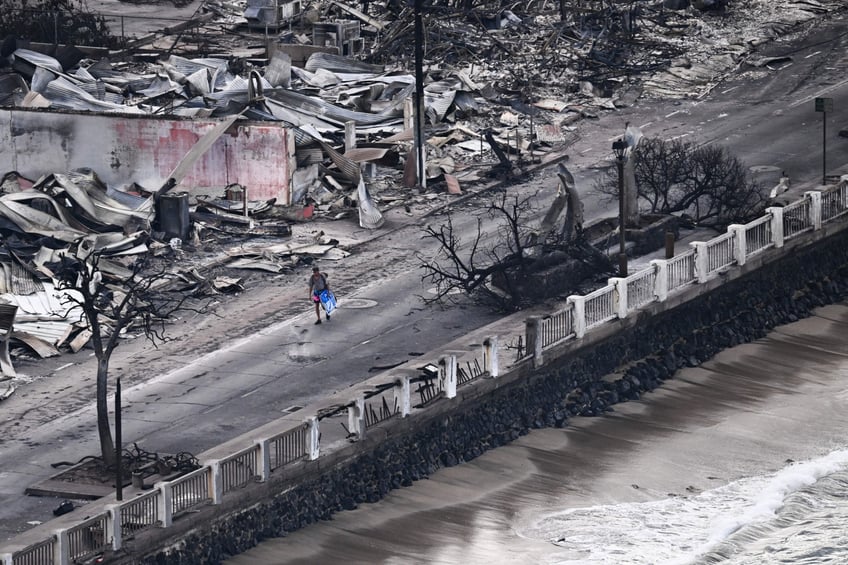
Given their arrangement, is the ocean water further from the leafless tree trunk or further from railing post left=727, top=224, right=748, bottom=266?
the leafless tree trunk

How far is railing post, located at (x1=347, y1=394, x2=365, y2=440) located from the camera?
98.1 feet

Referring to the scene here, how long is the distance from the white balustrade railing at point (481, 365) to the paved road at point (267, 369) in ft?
6.05

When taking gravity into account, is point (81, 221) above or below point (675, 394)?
above

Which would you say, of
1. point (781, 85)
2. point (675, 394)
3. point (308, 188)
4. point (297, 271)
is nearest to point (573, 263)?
point (675, 394)

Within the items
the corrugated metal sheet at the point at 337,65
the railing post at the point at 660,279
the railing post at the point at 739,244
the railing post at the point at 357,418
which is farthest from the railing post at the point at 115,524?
the corrugated metal sheet at the point at 337,65

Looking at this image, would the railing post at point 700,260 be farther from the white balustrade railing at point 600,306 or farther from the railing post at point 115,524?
the railing post at point 115,524

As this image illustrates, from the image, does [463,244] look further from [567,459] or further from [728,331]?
[567,459]

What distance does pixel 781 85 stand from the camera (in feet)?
183

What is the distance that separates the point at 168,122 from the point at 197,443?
16.3 meters

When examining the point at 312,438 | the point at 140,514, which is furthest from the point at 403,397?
the point at 140,514

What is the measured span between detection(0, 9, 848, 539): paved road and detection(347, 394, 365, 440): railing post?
1.72 metres

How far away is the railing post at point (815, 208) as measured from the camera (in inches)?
1672

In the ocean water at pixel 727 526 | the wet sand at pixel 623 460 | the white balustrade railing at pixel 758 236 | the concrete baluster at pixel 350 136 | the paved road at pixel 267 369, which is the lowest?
the ocean water at pixel 727 526

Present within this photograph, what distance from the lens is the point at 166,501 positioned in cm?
2616
